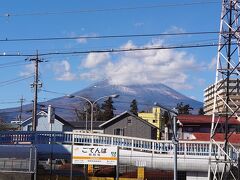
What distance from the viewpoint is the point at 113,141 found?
41.1m

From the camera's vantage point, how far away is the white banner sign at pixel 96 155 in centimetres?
2612

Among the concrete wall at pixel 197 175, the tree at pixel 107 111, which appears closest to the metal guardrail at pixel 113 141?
the concrete wall at pixel 197 175

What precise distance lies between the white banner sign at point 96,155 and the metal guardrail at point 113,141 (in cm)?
1288

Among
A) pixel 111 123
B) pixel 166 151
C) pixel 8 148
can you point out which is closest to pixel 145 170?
pixel 166 151

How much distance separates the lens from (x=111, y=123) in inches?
3467

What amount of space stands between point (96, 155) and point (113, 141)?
14.9 m

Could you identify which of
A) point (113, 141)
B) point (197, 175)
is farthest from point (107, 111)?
point (197, 175)

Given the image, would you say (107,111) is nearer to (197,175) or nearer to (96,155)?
(197,175)

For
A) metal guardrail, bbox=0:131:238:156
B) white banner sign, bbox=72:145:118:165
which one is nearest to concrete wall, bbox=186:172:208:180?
metal guardrail, bbox=0:131:238:156

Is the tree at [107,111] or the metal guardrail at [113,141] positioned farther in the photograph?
the tree at [107,111]

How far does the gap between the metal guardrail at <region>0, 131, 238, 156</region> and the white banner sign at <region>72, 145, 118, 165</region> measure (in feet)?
42.3

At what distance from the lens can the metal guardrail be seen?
3847 centimetres

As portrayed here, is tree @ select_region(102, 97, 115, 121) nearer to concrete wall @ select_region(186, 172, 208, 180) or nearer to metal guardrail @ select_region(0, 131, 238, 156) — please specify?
metal guardrail @ select_region(0, 131, 238, 156)

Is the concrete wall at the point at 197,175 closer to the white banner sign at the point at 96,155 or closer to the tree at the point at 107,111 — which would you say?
the white banner sign at the point at 96,155
